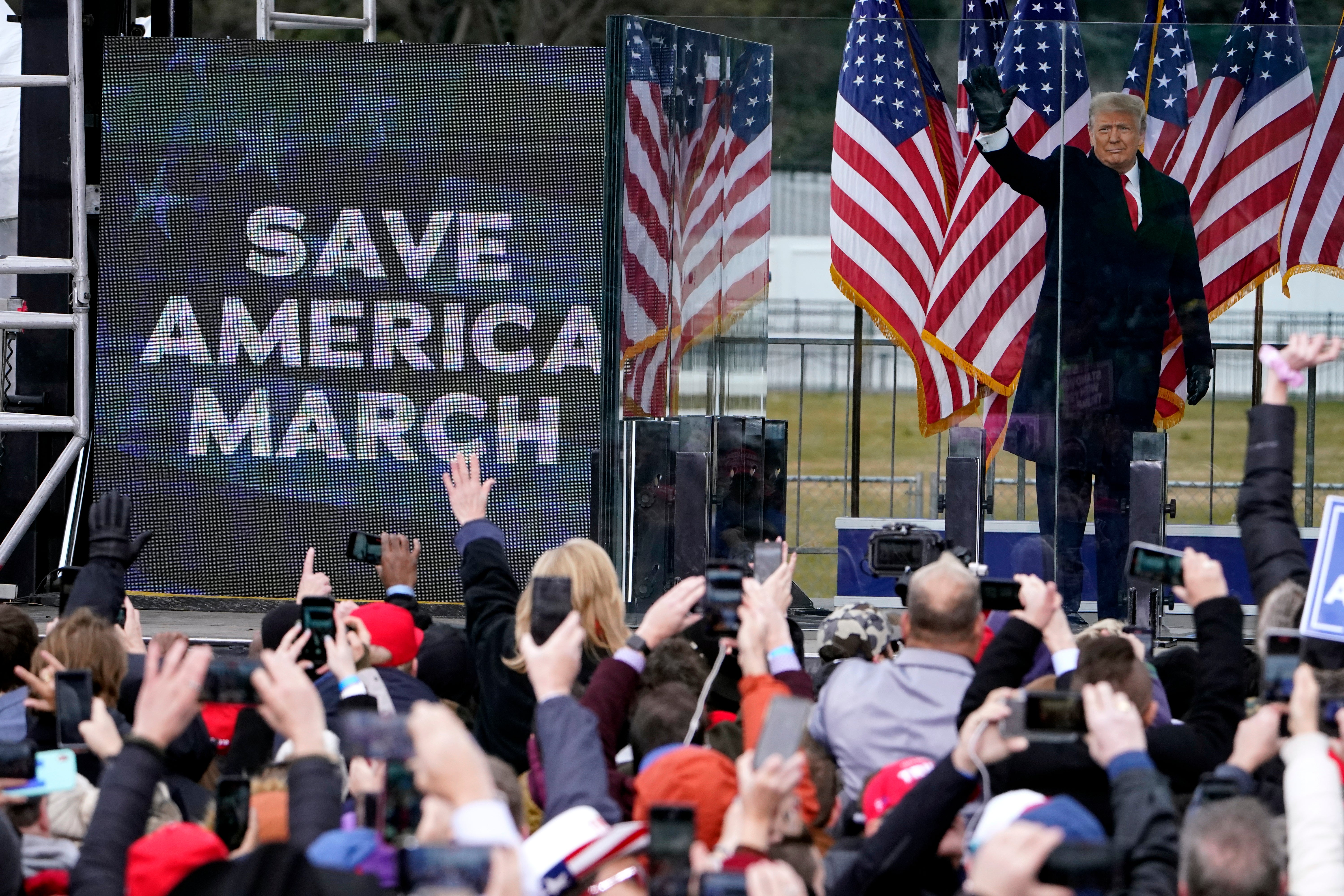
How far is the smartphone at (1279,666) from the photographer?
9.70ft

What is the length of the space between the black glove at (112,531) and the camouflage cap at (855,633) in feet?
6.65

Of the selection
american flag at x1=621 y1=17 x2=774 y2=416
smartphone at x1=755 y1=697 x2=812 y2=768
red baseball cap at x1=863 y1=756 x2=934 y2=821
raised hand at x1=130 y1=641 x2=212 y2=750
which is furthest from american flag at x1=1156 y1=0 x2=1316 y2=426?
raised hand at x1=130 y1=641 x2=212 y2=750

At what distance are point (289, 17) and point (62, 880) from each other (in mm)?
7302

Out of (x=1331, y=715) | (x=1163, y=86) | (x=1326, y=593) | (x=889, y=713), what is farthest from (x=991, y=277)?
(x=1331, y=715)

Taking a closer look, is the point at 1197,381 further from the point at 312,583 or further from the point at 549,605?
the point at 549,605

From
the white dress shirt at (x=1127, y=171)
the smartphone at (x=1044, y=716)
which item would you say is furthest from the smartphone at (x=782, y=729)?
the white dress shirt at (x=1127, y=171)

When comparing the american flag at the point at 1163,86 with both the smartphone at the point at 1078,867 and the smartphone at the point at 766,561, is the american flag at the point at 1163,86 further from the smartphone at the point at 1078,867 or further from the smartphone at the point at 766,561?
the smartphone at the point at 1078,867

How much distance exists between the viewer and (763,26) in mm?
8078

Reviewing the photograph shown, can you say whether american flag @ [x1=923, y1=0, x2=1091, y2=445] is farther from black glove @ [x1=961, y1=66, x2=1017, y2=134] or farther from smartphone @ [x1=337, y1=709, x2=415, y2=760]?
smartphone @ [x1=337, y1=709, x2=415, y2=760]

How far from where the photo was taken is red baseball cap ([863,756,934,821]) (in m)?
3.10

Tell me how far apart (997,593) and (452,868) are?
218cm

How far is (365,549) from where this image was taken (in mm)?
5285

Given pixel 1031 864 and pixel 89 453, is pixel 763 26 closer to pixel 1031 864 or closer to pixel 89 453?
pixel 89 453

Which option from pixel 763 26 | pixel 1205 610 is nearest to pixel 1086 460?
pixel 763 26
